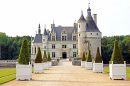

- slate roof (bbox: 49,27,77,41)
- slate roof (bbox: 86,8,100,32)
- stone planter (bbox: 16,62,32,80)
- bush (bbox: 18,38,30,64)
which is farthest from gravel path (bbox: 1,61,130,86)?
slate roof (bbox: 49,27,77,41)

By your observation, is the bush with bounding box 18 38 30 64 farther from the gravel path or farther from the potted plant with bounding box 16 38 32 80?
the gravel path

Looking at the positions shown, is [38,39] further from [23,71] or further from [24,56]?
[23,71]

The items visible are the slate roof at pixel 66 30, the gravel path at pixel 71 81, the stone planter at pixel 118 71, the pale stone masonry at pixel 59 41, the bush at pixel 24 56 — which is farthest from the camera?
the slate roof at pixel 66 30

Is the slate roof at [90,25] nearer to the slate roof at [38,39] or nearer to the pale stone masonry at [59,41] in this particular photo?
the pale stone masonry at [59,41]

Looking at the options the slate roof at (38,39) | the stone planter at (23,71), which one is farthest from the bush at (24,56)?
the slate roof at (38,39)

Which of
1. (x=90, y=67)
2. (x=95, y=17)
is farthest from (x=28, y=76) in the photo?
(x=95, y=17)

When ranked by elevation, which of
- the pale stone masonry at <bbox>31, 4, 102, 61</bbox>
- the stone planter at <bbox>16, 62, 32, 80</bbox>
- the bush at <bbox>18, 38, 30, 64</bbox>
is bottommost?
the stone planter at <bbox>16, 62, 32, 80</bbox>

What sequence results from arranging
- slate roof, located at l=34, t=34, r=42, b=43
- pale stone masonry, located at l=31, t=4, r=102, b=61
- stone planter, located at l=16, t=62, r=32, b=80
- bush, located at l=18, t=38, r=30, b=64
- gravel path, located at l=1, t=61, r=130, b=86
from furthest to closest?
slate roof, located at l=34, t=34, r=42, b=43
pale stone masonry, located at l=31, t=4, r=102, b=61
bush, located at l=18, t=38, r=30, b=64
stone planter, located at l=16, t=62, r=32, b=80
gravel path, located at l=1, t=61, r=130, b=86

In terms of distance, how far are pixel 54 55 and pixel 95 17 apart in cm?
1427

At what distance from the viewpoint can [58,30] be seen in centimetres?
7181

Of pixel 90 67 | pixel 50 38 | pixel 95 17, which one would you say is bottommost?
pixel 90 67

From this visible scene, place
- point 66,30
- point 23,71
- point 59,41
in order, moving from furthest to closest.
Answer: point 66,30 < point 59,41 < point 23,71

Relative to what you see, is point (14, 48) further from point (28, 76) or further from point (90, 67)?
point (28, 76)

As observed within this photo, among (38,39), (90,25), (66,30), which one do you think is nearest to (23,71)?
(90,25)
